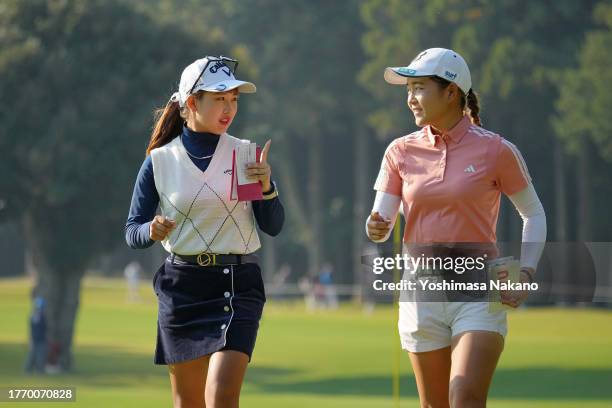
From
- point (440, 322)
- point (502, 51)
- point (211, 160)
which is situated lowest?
point (440, 322)

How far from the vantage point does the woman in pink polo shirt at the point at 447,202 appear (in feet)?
23.3

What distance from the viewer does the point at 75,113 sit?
33.7 meters

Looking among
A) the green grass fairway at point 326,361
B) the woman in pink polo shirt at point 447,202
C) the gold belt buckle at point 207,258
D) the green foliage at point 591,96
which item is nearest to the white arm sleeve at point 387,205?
the woman in pink polo shirt at point 447,202

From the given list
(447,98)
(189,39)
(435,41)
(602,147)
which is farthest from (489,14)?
(447,98)

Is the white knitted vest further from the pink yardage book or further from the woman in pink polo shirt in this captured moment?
the woman in pink polo shirt

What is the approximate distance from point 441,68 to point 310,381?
25.7 meters

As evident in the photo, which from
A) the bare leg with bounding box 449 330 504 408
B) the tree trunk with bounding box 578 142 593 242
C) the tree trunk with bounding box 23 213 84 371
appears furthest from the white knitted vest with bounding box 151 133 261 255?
the tree trunk with bounding box 578 142 593 242

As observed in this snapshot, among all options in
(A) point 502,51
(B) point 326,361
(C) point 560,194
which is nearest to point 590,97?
(A) point 502,51

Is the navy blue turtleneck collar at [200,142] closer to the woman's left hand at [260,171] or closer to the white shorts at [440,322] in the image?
the woman's left hand at [260,171]

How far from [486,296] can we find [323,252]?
204 feet

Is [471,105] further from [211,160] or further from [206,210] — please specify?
[206,210]

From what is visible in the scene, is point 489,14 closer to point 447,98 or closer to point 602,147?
point 602,147

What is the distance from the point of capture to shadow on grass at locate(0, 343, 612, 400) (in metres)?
27.0

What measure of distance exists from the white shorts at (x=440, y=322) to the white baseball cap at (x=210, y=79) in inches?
54.9
